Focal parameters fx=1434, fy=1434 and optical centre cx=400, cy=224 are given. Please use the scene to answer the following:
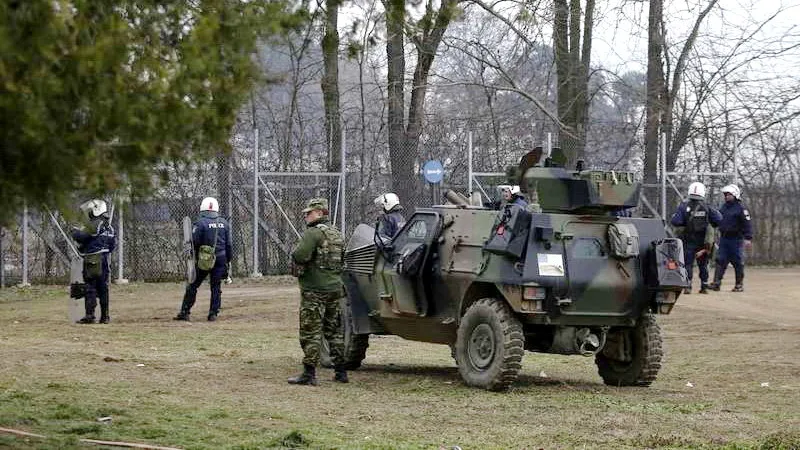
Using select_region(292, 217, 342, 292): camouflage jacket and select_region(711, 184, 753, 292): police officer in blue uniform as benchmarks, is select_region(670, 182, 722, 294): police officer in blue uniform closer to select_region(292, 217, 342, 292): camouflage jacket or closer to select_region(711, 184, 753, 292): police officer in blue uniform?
select_region(711, 184, 753, 292): police officer in blue uniform

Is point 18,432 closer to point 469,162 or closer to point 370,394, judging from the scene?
point 370,394

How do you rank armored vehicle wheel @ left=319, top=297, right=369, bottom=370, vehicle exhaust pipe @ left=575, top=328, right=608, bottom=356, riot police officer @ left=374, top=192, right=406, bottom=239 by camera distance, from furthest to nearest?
1. riot police officer @ left=374, top=192, right=406, bottom=239
2. armored vehicle wheel @ left=319, top=297, right=369, bottom=370
3. vehicle exhaust pipe @ left=575, top=328, right=608, bottom=356

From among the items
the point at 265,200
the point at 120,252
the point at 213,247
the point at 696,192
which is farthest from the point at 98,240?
the point at 696,192

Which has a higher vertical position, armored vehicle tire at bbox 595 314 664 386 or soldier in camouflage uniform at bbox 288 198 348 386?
soldier in camouflage uniform at bbox 288 198 348 386

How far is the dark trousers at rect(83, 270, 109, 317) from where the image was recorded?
816 inches

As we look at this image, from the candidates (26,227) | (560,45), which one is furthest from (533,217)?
(560,45)

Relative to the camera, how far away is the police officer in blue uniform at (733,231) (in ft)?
82.5

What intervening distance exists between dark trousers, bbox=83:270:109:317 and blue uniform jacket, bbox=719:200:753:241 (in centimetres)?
1089

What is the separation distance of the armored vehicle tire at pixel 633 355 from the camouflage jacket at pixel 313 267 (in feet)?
9.46

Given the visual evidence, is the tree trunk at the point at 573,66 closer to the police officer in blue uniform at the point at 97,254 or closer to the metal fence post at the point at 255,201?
the metal fence post at the point at 255,201

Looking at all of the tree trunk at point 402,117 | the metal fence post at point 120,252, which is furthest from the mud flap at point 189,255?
the tree trunk at point 402,117

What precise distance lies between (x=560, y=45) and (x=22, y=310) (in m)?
14.5

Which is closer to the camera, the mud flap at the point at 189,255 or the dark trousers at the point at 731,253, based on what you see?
the mud flap at the point at 189,255

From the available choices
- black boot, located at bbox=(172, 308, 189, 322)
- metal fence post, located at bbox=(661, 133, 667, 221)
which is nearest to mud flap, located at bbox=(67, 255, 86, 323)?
black boot, located at bbox=(172, 308, 189, 322)
